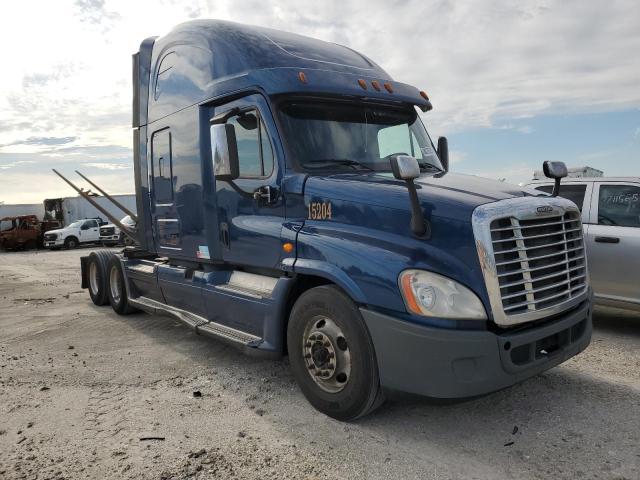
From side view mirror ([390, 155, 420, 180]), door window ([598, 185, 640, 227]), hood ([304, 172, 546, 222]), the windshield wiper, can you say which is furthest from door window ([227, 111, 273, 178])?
door window ([598, 185, 640, 227])

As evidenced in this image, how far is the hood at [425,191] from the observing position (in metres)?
3.60

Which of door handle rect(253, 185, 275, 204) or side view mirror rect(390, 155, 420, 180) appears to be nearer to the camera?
side view mirror rect(390, 155, 420, 180)

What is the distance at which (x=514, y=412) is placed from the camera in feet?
13.5

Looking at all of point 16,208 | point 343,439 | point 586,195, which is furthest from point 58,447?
point 16,208

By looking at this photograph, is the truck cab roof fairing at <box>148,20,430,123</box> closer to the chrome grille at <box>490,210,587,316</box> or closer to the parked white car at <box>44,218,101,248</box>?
the chrome grille at <box>490,210,587,316</box>

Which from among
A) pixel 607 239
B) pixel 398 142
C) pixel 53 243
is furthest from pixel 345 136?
pixel 53 243

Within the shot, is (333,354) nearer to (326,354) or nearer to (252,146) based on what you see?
(326,354)

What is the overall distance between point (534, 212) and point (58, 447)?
3.69 metres

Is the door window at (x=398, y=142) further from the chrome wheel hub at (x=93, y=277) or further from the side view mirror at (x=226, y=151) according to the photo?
the chrome wheel hub at (x=93, y=277)

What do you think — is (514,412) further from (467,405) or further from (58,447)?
(58,447)

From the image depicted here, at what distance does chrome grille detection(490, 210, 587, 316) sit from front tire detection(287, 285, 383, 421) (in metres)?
1.02

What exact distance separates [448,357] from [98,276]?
24.2ft

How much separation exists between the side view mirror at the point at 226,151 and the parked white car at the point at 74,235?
27301 millimetres

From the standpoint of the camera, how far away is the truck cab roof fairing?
15.3 feet
